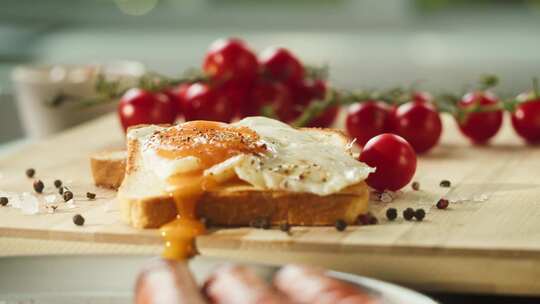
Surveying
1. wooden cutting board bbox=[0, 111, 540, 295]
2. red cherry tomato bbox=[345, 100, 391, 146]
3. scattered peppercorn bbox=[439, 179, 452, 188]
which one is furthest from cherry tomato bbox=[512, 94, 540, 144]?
scattered peppercorn bbox=[439, 179, 452, 188]

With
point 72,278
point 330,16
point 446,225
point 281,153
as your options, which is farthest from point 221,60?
point 330,16

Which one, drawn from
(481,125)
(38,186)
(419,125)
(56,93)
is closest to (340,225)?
(38,186)

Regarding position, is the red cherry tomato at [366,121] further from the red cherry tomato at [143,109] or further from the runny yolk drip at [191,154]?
the runny yolk drip at [191,154]

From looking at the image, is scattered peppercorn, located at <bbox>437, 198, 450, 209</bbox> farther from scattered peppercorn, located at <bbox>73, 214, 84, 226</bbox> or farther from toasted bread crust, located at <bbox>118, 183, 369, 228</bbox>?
scattered peppercorn, located at <bbox>73, 214, 84, 226</bbox>

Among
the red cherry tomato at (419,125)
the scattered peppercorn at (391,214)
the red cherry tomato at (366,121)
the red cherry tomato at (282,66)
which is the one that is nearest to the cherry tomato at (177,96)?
the red cherry tomato at (282,66)

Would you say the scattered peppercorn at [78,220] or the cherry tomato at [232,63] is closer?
the scattered peppercorn at [78,220]

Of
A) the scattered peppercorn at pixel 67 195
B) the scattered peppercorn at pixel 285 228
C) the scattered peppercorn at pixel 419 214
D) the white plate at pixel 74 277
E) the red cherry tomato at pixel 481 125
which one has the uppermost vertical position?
the white plate at pixel 74 277
